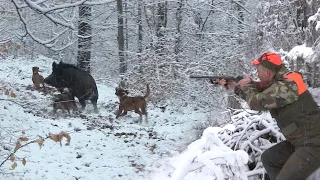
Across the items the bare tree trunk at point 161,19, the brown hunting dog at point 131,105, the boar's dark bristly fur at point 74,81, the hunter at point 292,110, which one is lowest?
the brown hunting dog at point 131,105

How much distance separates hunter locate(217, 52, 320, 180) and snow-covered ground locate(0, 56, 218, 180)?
447 cm

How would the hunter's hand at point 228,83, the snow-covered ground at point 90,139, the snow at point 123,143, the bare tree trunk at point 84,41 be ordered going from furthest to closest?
the bare tree trunk at point 84,41
the snow-covered ground at point 90,139
the snow at point 123,143
the hunter's hand at point 228,83

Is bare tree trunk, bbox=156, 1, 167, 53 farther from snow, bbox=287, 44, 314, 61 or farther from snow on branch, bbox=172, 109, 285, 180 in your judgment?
snow on branch, bbox=172, 109, 285, 180

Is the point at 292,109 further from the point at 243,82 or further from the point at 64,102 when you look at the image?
the point at 64,102

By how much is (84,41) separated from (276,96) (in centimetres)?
1664

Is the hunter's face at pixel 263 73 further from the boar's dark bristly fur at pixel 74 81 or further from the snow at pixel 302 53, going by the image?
the boar's dark bristly fur at pixel 74 81

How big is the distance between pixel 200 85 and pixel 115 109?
12.9 feet

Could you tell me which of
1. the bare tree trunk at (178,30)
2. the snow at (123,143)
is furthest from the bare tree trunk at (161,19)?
the snow at (123,143)

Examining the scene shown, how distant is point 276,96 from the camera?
3.46 m

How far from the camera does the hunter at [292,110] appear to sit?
3.47 m

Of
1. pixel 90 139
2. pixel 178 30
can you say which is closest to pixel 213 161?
pixel 90 139

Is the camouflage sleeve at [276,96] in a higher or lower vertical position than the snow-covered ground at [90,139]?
higher

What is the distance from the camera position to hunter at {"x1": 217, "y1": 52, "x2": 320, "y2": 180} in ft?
11.4

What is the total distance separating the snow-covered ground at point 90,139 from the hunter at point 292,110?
4.47 metres
